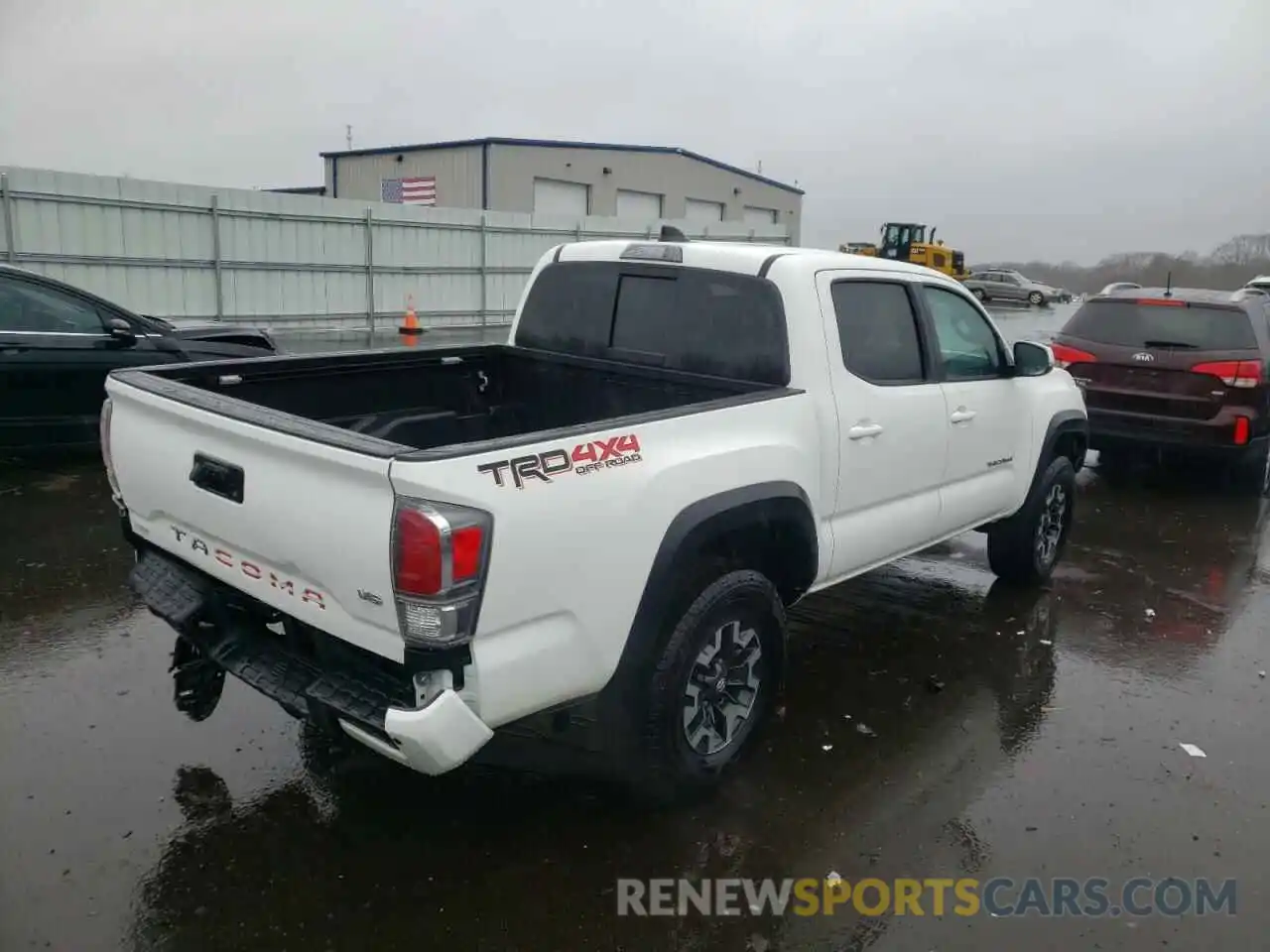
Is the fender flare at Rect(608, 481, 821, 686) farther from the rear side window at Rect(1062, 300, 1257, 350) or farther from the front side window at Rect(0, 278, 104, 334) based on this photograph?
the front side window at Rect(0, 278, 104, 334)

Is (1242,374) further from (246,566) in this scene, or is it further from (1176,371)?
(246,566)

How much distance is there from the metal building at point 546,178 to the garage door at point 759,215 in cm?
123

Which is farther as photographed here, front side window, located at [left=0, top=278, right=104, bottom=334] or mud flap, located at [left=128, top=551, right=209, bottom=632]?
front side window, located at [left=0, top=278, right=104, bottom=334]

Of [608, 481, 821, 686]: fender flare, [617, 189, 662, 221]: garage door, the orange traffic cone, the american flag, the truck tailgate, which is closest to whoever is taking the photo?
the truck tailgate

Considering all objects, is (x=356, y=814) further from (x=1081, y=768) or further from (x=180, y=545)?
(x=1081, y=768)

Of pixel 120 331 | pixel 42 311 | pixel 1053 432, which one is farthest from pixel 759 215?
pixel 1053 432

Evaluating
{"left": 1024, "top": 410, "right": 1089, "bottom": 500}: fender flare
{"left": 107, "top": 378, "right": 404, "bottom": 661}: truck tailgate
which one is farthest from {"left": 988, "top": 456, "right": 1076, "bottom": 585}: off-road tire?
{"left": 107, "top": 378, "right": 404, "bottom": 661}: truck tailgate

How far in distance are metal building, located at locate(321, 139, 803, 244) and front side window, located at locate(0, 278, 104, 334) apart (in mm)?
22988

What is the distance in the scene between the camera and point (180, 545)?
11.3 feet

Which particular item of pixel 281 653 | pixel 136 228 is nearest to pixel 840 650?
pixel 281 653

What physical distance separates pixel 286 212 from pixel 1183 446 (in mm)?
14194

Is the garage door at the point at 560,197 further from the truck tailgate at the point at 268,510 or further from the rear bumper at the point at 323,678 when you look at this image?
the rear bumper at the point at 323,678

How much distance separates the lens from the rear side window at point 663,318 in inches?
162

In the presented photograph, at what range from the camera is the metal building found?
104 feet
